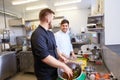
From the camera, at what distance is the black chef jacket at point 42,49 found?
1.36 meters

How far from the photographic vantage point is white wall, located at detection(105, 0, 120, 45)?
1853 mm

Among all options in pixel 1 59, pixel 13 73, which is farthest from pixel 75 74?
pixel 13 73

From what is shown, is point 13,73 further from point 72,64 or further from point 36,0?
point 72,64

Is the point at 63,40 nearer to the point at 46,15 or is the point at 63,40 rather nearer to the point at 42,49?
the point at 46,15

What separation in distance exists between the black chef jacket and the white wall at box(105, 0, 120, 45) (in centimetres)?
87

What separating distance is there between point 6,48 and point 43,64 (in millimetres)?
3940

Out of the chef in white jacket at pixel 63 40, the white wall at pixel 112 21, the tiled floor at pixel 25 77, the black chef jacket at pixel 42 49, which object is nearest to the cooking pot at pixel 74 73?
the black chef jacket at pixel 42 49

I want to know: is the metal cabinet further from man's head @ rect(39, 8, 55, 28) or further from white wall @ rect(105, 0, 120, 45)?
white wall @ rect(105, 0, 120, 45)

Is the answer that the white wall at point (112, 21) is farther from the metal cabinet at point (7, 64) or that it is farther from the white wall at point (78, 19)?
the white wall at point (78, 19)

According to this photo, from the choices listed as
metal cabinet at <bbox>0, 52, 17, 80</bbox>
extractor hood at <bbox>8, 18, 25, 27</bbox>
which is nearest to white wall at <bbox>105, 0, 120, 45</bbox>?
metal cabinet at <bbox>0, 52, 17, 80</bbox>

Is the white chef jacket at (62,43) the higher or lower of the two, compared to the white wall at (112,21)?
lower

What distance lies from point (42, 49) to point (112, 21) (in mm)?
1115

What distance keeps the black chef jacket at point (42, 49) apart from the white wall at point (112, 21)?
0.87 metres

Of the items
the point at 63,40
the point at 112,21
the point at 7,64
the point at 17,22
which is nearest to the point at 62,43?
the point at 63,40
